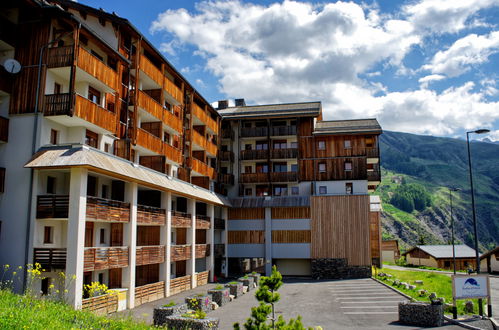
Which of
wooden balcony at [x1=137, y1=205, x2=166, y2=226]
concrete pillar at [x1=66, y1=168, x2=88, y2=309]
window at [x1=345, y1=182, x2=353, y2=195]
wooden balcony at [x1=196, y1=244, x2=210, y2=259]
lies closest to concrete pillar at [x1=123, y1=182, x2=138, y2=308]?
wooden balcony at [x1=137, y1=205, x2=166, y2=226]

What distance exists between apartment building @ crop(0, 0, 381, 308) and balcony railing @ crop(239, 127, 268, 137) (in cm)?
18

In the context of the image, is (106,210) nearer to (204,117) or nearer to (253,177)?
(204,117)

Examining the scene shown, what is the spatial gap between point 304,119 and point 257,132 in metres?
5.78

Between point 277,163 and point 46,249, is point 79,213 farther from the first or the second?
point 277,163

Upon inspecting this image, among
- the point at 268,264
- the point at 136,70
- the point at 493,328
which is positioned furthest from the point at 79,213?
the point at 268,264

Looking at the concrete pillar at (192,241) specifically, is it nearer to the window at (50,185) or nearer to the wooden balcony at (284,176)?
the wooden balcony at (284,176)

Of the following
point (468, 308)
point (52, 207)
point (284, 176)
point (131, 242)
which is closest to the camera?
point (52, 207)

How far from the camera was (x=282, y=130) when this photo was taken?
52.0m

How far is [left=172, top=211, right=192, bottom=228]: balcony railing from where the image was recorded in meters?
34.8

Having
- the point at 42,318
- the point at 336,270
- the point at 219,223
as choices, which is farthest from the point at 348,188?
the point at 42,318

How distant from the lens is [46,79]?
77.5 feet

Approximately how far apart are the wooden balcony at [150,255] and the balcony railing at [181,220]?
2.88m

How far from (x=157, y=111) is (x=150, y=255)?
35.9 feet

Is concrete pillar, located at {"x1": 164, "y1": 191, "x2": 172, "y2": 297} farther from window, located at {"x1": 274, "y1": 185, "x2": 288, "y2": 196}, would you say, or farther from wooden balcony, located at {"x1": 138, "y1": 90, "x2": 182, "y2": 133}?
window, located at {"x1": 274, "y1": 185, "x2": 288, "y2": 196}
